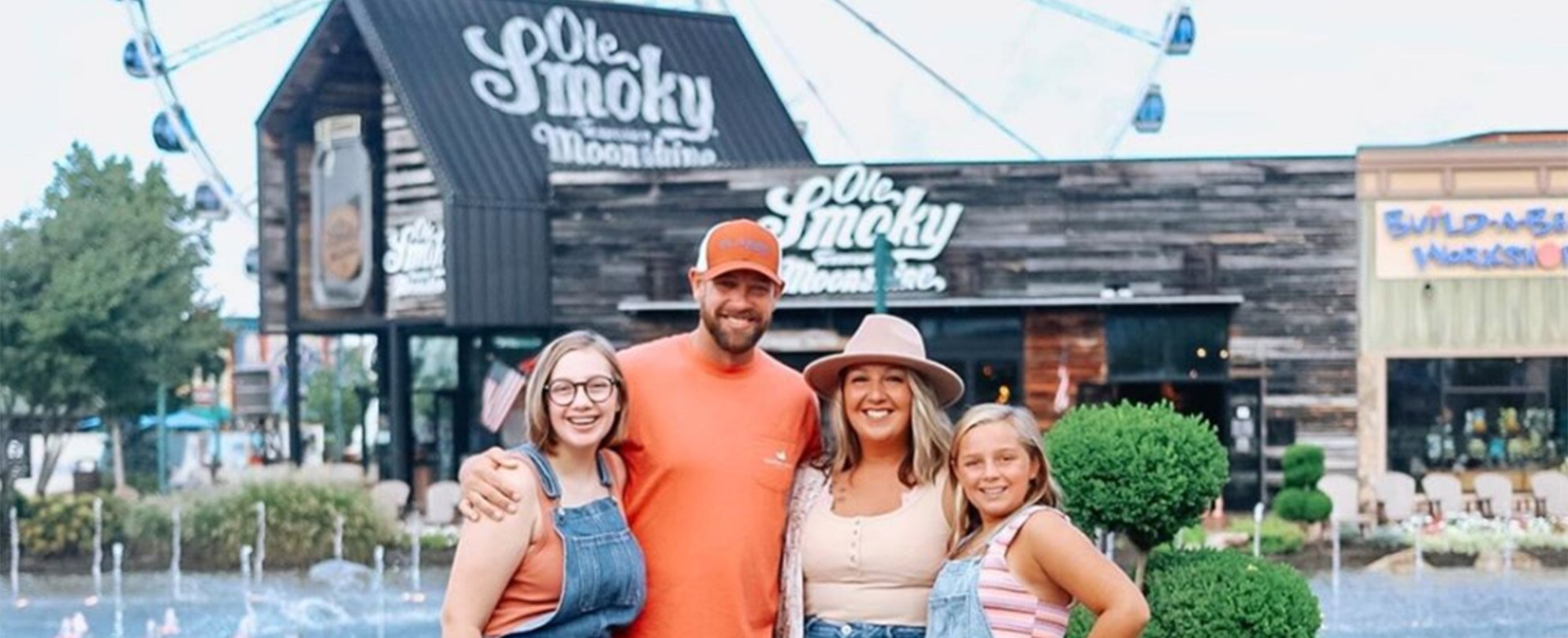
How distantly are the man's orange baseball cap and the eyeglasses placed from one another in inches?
18.0

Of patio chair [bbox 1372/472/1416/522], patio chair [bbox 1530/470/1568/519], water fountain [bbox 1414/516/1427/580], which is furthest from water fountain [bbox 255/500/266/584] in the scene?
patio chair [bbox 1530/470/1568/519]

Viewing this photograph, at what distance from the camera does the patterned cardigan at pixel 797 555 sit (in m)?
5.21

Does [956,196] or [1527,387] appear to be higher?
[956,196]

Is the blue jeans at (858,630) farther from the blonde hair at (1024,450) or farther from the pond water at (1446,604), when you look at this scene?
the pond water at (1446,604)

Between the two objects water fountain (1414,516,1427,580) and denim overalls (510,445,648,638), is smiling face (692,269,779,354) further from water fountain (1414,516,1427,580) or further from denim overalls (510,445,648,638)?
water fountain (1414,516,1427,580)

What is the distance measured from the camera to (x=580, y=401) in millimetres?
4957

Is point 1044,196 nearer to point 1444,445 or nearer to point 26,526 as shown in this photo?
point 1444,445

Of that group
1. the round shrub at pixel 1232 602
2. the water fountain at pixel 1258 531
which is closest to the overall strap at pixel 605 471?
the round shrub at pixel 1232 602

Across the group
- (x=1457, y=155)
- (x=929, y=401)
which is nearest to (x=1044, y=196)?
(x=1457, y=155)

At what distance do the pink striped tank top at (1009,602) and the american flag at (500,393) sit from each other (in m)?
20.4

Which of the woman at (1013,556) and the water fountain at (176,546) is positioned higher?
the woman at (1013,556)

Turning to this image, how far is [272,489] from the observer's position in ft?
71.3

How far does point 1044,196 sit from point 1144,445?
52.1 ft

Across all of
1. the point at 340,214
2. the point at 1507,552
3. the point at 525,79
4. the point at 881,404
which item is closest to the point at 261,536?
the point at 340,214
